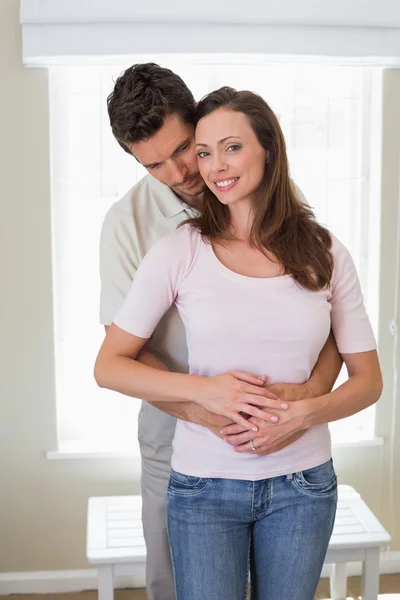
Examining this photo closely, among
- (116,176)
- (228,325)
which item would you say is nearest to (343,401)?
(228,325)

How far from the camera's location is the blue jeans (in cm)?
155

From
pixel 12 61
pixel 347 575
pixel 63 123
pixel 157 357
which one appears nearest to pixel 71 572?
pixel 347 575

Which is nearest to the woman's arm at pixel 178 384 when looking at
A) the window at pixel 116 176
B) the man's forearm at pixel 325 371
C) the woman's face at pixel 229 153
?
the man's forearm at pixel 325 371

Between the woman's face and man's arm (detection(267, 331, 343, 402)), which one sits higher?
the woman's face

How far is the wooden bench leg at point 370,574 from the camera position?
2.57 m

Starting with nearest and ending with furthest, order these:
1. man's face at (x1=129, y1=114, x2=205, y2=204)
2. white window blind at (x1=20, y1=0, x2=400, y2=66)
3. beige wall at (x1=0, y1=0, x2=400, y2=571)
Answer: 1. man's face at (x1=129, y1=114, x2=205, y2=204)
2. white window blind at (x1=20, y1=0, x2=400, y2=66)
3. beige wall at (x1=0, y1=0, x2=400, y2=571)

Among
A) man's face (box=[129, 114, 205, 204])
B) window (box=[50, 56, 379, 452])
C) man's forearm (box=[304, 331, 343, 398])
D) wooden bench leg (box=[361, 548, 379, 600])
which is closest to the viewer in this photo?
man's forearm (box=[304, 331, 343, 398])

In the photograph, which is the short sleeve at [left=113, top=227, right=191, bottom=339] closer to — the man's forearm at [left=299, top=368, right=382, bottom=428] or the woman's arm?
the woman's arm

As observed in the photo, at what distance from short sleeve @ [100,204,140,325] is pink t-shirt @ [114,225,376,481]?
0.87ft

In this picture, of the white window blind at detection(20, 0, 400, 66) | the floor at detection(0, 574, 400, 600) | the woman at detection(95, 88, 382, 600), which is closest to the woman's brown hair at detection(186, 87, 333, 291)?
the woman at detection(95, 88, 382, 600)

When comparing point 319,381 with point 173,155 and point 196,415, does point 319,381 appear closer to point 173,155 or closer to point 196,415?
point 196,415

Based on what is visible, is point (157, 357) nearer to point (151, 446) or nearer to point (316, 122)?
point (151, 446)

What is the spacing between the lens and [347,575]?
3.20 meters

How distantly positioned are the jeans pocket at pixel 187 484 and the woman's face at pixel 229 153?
58cm
